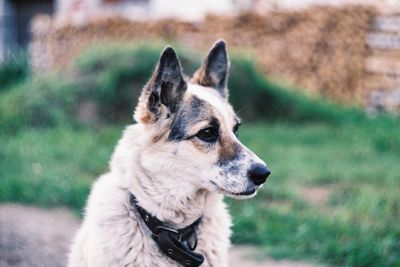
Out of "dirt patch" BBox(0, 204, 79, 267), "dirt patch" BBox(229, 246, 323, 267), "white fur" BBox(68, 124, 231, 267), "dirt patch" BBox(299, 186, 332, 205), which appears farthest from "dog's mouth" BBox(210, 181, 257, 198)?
"dirt patch" BBox(299, 186, 332, 205)

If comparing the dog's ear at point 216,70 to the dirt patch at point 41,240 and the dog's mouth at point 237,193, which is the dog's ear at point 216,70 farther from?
the dirt patch at point 41,240

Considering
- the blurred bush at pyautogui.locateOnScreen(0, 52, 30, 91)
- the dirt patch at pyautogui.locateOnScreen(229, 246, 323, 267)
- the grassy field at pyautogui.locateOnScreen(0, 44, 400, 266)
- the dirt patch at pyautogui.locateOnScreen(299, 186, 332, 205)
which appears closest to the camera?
the dirt patch at pyautogui.locateOnScreen(229, 246, 323, 267)

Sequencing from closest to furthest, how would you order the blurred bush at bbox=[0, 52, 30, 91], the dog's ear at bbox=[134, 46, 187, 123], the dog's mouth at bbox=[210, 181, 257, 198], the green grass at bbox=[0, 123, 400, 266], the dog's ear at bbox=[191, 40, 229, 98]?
the dog's mouth at bbox=[210, 181, 257, 198]
the dog's ear at bbox=[134, 46, 187, 123]
the dog's ear at bbox=[191, 40, 229, 98]
the green grass at bbox=[0, 123, 400, 266]
the blurred bush at bbox=[0, 52, 30, 91]

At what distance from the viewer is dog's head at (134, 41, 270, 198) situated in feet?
9.92

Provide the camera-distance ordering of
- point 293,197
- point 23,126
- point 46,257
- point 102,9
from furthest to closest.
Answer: point 102,9, point 23,126, point 293,197, point 46,257

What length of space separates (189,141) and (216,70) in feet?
2.32

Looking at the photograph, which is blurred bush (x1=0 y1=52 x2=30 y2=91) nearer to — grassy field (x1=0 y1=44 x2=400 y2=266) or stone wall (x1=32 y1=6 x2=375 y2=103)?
stone wall (x1=32 y1=6 x2=375 y2=103)

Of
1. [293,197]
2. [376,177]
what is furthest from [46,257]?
[376,177]

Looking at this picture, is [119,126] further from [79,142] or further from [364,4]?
[364,4]

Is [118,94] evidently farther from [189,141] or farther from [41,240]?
[189,141]

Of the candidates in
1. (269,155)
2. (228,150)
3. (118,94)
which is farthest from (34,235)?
(118,94)

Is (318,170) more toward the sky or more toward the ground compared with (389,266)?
more toward the ground

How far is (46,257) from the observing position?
4191mm

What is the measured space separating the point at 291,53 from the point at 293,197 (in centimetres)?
573
